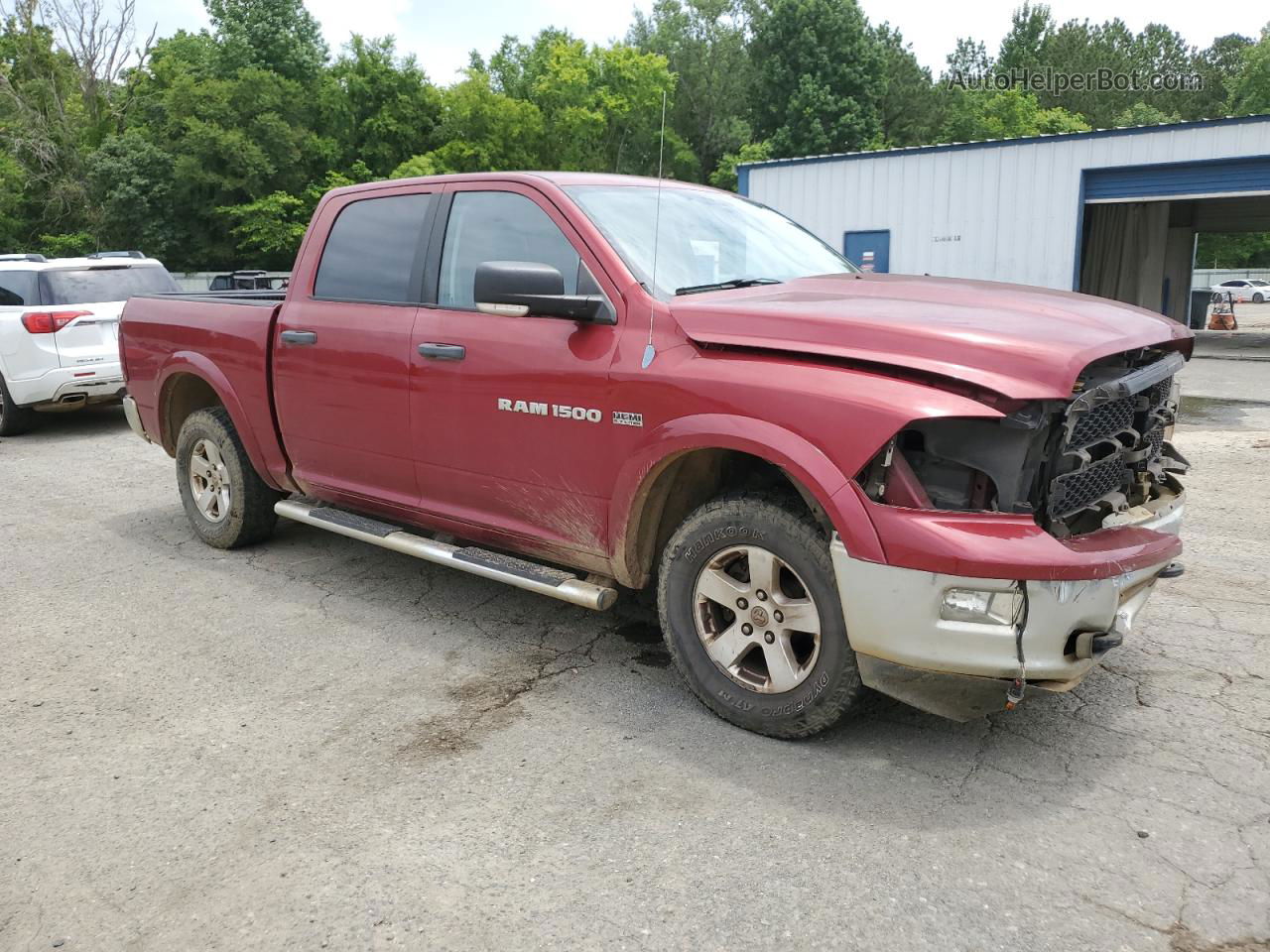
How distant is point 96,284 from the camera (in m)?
10.6

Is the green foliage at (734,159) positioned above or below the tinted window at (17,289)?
above

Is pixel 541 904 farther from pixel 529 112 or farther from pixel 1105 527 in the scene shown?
pixel 529 112

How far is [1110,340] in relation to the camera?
3.29 metres

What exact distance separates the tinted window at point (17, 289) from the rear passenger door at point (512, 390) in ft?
25.1

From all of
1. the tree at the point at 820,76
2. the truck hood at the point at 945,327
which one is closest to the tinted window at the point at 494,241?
the truck hood at the point at 945,327

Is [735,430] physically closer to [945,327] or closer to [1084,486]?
[945,327]

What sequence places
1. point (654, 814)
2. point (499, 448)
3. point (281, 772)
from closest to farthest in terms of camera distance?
point (654, 814) < point (281, 772) < point (499, 448)

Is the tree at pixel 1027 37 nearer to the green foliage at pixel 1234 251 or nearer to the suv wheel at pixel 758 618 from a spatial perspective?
the green foliage at pixel 1234 251

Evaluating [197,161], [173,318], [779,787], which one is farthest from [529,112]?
[779,787]

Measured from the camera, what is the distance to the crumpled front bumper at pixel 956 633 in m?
3.03

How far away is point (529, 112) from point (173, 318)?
54486mm

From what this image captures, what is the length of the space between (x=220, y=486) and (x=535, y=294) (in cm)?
315

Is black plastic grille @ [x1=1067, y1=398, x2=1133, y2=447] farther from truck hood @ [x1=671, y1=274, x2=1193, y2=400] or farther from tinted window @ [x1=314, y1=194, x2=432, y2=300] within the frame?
tinted window @ [x1=314, y1=194, x2=432, y2=300]

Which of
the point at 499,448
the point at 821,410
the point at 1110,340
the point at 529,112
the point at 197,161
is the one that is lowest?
the point at 499,448
